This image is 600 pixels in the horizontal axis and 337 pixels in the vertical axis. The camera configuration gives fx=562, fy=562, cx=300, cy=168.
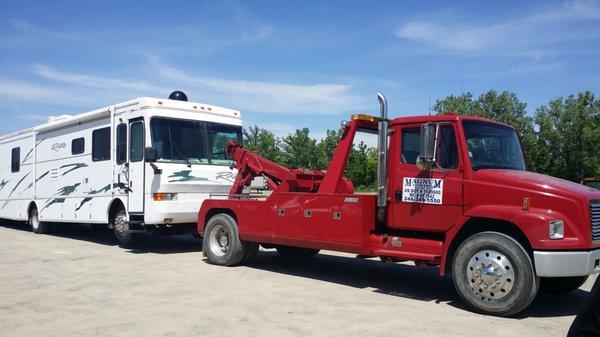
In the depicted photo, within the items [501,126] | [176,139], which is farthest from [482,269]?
[176,139]

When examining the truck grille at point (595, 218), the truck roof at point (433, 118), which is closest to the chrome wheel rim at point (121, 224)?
the truck roof at point (433, 118)

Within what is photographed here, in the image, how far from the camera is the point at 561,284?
7.78m

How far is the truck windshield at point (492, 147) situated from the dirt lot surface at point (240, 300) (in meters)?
→ 1.91

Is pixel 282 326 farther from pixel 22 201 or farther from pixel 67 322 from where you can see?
pixel 22 201

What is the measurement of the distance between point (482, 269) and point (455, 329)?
1014 millimetres

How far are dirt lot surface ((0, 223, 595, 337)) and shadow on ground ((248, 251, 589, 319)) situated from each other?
19mm

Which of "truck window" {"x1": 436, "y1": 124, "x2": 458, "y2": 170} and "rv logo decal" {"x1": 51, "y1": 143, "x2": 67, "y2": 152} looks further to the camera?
"rv logo decal" {"x1": 51, "y1": 143, "x2": 67, "y2": 152}

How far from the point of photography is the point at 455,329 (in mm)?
6133

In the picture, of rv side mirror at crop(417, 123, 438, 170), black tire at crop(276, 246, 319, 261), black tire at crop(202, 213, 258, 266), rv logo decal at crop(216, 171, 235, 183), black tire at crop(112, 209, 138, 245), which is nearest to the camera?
rv side mirror at crop(417, 123, 438, 170)

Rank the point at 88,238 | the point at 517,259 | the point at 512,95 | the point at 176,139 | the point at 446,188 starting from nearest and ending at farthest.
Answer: the point at 517,259
the point at 446,188
the point at 176,139
the point at 88,238
the point at 512,95

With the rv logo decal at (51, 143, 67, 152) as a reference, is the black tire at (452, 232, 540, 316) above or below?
below

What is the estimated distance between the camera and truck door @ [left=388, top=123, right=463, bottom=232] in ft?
24.2

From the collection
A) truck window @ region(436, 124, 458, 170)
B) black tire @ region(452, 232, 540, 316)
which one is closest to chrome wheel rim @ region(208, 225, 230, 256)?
truck window @ region(436, 124, 458, 170)

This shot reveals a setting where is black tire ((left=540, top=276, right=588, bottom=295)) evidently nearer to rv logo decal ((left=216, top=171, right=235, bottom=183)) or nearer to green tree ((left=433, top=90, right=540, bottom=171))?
rv logo decal ((left=216, top=171, right=235, bottom=183))
